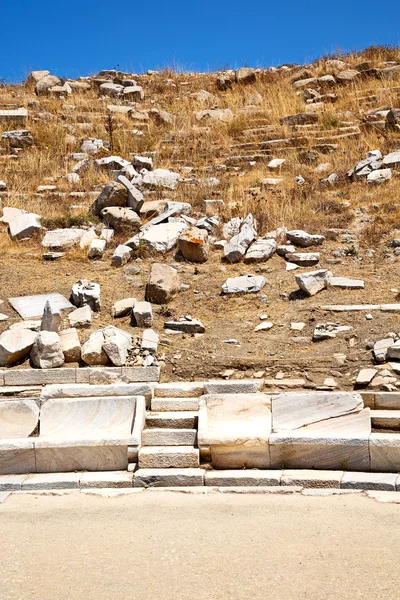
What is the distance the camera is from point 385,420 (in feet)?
21.1

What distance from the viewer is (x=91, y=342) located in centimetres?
764

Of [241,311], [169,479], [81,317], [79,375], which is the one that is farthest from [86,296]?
[169,479]

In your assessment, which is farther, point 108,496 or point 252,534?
point 108,496

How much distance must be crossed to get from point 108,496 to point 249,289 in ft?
12.2

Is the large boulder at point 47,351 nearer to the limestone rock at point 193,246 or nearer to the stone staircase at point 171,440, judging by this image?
the stone staircase at point 171,440

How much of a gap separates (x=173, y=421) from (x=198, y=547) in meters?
2.04

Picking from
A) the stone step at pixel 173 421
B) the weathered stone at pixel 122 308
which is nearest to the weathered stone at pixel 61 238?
the weathered stone at pixel 122 308

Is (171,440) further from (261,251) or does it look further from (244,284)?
(261,251)

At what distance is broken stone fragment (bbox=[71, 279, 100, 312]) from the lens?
28.1 feet

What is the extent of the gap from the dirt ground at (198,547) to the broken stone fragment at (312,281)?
11.0 ft

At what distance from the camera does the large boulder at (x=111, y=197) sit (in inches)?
448

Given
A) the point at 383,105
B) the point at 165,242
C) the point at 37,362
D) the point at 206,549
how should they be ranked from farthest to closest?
the point at 383,105, the point at 165,242, the point at 37,362, the point at 206,549

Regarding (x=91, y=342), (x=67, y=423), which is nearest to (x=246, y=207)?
(x=91, y=342)

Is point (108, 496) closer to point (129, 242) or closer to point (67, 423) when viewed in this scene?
Result: point (67, 423)
